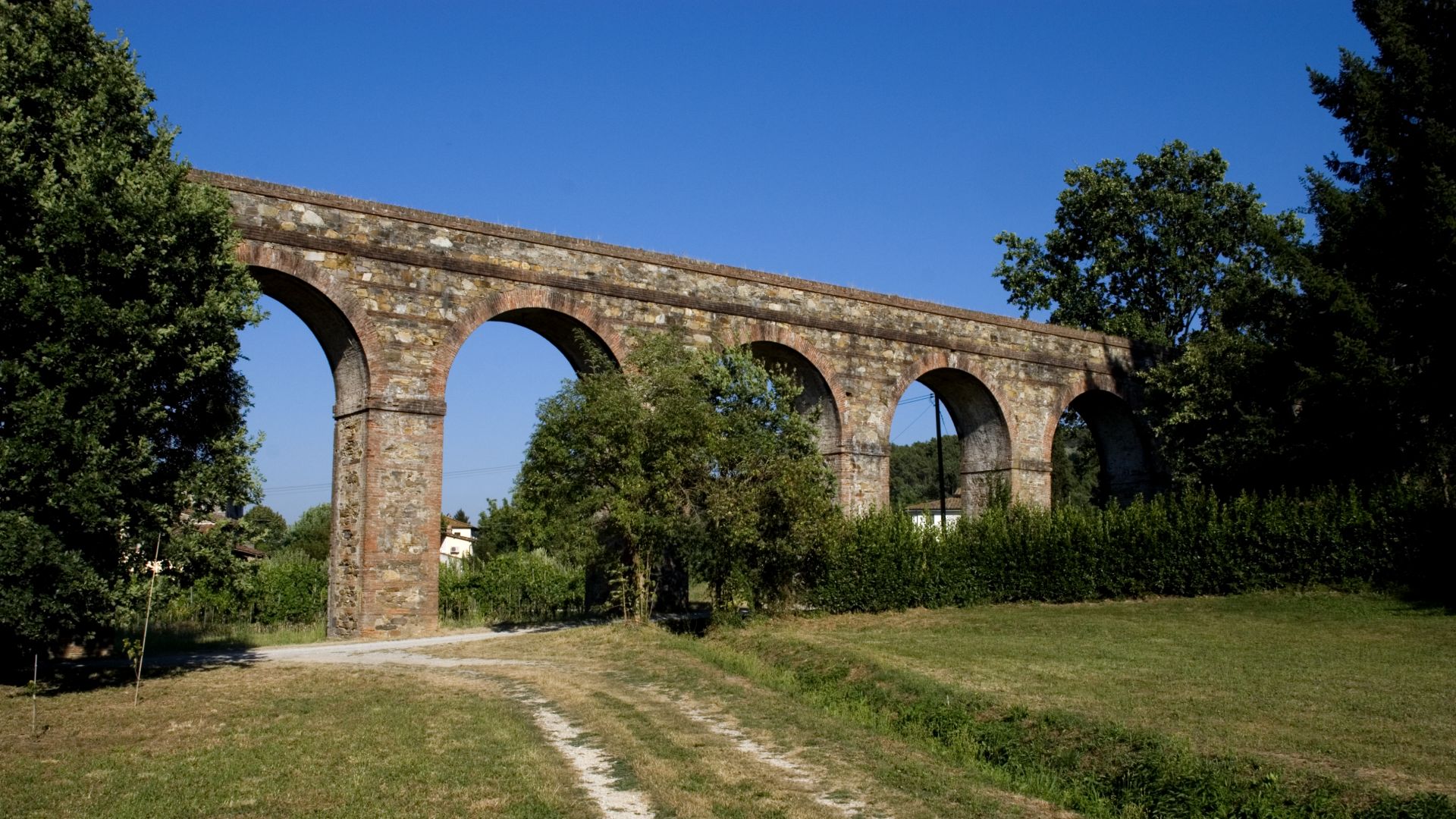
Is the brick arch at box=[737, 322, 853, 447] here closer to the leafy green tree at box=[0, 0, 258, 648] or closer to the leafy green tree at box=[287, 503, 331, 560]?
the leafy green tree at box=[0, 0, 258, 648]

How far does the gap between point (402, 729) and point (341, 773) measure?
1.48 meters

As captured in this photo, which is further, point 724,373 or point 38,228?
point 724,373

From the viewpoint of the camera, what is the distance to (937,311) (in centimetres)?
2514

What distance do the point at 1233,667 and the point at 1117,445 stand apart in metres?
17.5

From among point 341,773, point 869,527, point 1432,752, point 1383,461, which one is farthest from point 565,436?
point 1383,461

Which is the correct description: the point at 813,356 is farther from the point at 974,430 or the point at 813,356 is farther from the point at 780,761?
the point at 780,761

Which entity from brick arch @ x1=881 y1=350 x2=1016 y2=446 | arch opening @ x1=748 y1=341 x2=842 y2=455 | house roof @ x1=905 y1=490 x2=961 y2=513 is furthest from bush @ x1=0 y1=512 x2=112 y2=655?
house roof @ x1=905 y1=490 x2=961 y2=513

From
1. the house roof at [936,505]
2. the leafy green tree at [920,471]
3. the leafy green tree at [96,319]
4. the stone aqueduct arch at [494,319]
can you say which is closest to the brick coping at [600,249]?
the stone aqueduct arch at [494,319]

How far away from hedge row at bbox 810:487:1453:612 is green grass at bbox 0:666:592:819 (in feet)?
32.6

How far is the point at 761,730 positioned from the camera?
9.72 metres

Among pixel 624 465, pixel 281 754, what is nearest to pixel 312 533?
pixel 624 465

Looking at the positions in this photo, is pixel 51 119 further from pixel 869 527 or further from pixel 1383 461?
pixel 1383 461

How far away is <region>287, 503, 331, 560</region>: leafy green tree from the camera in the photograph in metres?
43.4

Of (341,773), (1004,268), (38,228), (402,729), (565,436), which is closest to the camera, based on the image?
(341,773)
